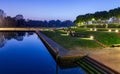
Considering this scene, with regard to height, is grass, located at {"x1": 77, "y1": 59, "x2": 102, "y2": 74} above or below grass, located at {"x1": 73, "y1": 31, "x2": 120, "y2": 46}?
below

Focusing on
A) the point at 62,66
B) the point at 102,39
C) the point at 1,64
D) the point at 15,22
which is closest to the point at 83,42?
the point at 102,39

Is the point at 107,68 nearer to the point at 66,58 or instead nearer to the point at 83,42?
the point at 66,58

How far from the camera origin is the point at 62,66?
2148 cm

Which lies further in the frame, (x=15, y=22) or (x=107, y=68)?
(x=15, y=22)

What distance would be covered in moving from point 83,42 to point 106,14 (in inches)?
1928

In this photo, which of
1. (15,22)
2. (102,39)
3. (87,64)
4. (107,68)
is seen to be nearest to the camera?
(107,68)

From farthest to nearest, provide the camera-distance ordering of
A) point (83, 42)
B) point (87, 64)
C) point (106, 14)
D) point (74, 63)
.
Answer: point (106, 14)
point (83, 42)
point (74, 63)
point (87, 64)

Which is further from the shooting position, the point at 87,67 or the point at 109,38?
the point at 109,38

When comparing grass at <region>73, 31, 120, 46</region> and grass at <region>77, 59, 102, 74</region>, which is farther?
grass at <region>73, 31, 120, 46</region>

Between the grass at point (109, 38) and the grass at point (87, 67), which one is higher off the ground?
the grass at point (109, 38)

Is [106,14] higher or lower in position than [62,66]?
higher

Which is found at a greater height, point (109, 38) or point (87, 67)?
point (109, 38)

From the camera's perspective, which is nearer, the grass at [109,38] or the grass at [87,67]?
the grass at [87,67]

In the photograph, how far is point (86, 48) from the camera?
2917 centimetres
